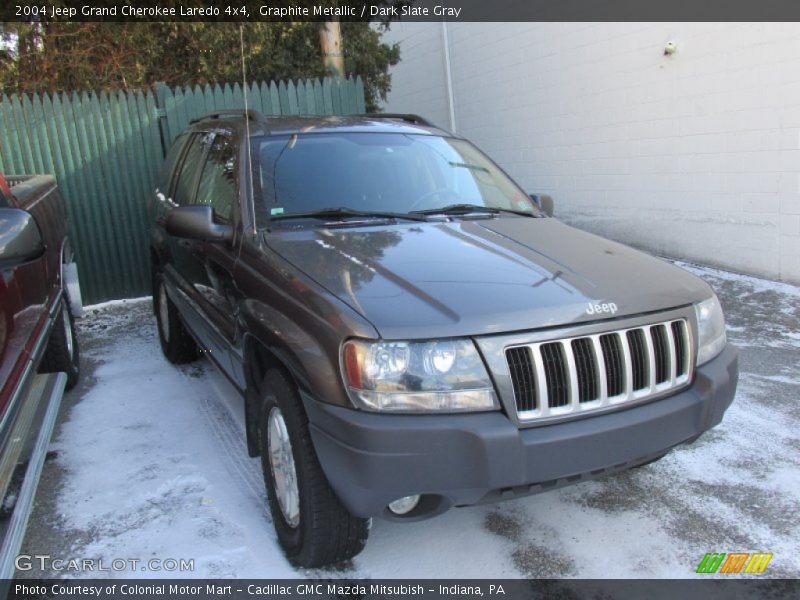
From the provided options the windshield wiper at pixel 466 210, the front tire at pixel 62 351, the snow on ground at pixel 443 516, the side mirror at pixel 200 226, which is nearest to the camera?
the snow on ground at pixel 443 516

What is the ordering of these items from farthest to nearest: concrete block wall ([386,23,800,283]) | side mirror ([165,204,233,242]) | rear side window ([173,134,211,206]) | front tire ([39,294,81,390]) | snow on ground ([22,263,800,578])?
concrete block wall ([386,23,800,283]) < front tire ([39,294,81,390]) < rear side window ([173,134,211,206]) < side mirror ([165,204,233,242]) < snow on ground ([22,263,800,578])

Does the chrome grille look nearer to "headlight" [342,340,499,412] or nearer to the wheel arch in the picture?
"headlight" [342,340,499,412]

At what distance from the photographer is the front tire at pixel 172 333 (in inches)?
202

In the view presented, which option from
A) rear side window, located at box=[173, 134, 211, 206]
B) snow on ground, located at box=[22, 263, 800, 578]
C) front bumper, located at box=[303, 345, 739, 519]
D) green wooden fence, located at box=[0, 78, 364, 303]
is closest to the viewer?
front bumper, located at box=[303, 345, 739, 519]

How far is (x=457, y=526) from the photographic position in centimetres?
303

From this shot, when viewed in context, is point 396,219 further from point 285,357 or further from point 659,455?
point 659,455

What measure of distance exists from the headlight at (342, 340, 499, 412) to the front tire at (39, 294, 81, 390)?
115 inches

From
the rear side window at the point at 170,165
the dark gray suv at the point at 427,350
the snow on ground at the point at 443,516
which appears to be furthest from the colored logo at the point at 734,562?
the rear side window at the point at 170,165

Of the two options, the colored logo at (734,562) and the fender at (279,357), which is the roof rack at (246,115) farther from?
the colored logo at (734,562)

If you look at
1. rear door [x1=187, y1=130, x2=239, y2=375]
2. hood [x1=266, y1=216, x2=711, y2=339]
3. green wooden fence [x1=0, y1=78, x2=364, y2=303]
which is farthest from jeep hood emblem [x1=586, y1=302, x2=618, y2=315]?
green wooden fence [x1=0, y1=78, x2=364, y2=303]

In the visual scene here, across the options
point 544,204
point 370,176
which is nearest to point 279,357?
point 370,176

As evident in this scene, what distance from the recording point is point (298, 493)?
254 cm

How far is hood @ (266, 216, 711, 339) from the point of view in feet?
7.53

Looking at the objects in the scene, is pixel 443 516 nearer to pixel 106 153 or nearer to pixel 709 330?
pixel 709 330
